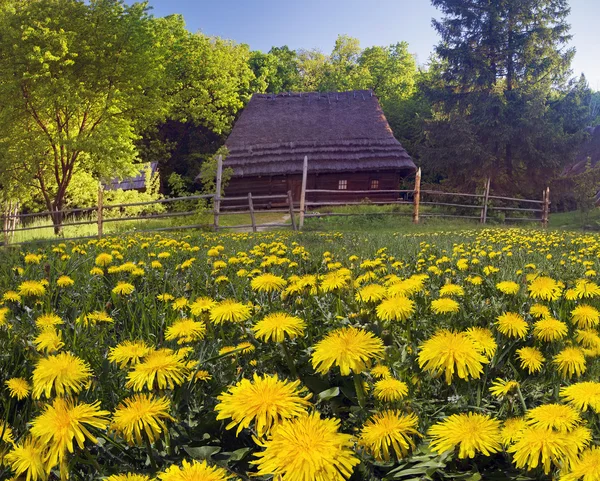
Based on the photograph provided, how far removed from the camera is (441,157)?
66.3ft

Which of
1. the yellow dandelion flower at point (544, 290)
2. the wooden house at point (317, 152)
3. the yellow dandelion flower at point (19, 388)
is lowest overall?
the yellow dandelion flower at point (19, 388)

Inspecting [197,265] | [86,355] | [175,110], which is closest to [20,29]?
[175,110]

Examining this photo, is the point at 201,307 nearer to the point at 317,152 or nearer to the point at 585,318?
the point at 585,318

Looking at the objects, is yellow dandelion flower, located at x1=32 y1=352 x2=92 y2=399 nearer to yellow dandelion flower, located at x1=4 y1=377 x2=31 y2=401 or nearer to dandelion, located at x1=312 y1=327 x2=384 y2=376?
yellow dandelion flower, located at x1=4 y1=377 x2=31 y2=401

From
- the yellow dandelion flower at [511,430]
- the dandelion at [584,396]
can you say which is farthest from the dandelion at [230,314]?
the dandelion at [584,396]

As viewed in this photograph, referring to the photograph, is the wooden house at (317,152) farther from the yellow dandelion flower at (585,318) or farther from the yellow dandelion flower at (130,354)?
the yellow dandelion flower at (130,354)

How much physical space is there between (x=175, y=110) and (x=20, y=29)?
475 inches

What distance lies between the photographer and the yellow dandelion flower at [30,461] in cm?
61

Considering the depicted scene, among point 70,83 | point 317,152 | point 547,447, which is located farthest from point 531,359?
point 317,152

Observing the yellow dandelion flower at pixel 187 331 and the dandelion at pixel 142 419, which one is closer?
the dandelion at pixel 142 419

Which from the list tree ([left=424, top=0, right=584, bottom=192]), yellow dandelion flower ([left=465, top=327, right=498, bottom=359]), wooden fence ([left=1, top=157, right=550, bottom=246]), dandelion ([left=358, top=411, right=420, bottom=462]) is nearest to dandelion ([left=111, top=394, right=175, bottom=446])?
dandelion ([left=358, top=411, right=420, bottom=462])

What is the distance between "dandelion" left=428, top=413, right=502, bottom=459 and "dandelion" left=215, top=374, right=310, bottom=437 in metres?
0.26

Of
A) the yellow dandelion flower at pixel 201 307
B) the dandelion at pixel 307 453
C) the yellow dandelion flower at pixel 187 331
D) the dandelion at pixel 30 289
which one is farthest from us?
the dandelion at pixel 30 289

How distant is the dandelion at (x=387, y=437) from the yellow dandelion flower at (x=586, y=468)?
0.22 m
